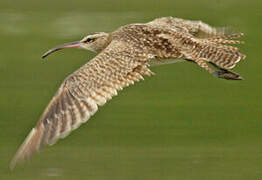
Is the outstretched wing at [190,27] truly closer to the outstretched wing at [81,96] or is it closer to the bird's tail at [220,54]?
the bird's tail at [220,54]

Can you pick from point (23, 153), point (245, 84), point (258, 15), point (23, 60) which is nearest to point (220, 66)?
point (23, 153)

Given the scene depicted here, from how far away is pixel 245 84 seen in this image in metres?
12.5

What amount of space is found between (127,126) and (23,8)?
6.97 metres

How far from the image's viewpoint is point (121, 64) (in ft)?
29.9

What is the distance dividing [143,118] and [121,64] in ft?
7.34

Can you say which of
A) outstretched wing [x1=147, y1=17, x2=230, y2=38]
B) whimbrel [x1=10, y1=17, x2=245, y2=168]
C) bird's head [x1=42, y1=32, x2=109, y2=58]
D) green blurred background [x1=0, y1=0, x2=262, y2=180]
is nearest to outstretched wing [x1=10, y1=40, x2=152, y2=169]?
whimbrel [x1=10, y1=17, x2=245, y2=168]

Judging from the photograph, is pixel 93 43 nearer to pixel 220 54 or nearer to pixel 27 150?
pixel 220 54

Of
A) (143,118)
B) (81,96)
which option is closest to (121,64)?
(81,96)

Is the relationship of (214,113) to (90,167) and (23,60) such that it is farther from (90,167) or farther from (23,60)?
(23,60)

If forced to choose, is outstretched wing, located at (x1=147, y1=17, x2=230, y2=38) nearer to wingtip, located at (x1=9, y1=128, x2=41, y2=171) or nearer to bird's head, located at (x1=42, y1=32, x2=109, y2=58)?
bird's head, located at (x1=42, y1=32, x2=109, y2=58)

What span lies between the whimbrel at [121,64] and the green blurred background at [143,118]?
3.02ft

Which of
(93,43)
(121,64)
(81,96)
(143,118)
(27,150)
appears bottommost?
(143,118)

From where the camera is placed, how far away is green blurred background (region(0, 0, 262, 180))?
976 centimetres

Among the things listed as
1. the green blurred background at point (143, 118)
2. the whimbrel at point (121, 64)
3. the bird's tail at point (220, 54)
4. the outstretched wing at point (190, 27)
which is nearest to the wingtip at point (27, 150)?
the whimbrel at point (121, 64)
